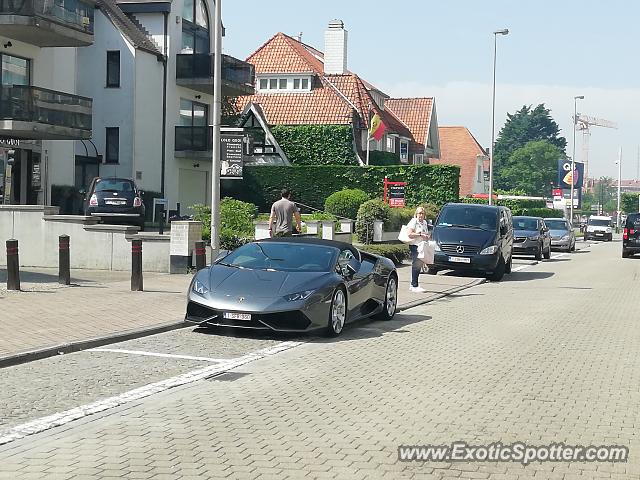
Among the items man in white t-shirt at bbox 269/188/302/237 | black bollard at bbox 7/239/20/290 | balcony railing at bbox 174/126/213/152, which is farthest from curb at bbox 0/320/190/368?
balcony railing at bbox 174/126/213/152

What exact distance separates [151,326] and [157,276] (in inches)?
320

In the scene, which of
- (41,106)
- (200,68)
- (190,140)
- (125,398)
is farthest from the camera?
(190,140)

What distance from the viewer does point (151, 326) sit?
1302 cm

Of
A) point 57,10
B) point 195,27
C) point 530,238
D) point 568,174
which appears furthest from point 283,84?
point 568,174

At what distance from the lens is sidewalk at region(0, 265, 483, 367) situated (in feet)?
36.8

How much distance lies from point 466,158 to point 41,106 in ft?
230

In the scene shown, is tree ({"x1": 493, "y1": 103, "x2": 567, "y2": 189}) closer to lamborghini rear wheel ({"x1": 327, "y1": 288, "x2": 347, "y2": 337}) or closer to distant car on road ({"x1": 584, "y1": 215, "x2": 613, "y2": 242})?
distant car on road ({"x1": 584, "y1": 215, "x2": 613, "y2": 242})

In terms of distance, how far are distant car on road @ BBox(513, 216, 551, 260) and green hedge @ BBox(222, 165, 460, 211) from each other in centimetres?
1152

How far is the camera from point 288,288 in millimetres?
12602

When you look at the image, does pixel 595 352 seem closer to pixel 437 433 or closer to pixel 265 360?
pixel 265 360

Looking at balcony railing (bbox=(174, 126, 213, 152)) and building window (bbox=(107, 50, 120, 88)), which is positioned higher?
building window (bbox=(107, 50, 120, 88))

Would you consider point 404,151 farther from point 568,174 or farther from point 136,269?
point 136,269

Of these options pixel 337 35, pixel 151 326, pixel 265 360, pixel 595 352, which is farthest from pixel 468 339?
pixel 337 35

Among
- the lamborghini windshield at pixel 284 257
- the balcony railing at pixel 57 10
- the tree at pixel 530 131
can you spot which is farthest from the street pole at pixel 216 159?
the tree at pixel 530 131
